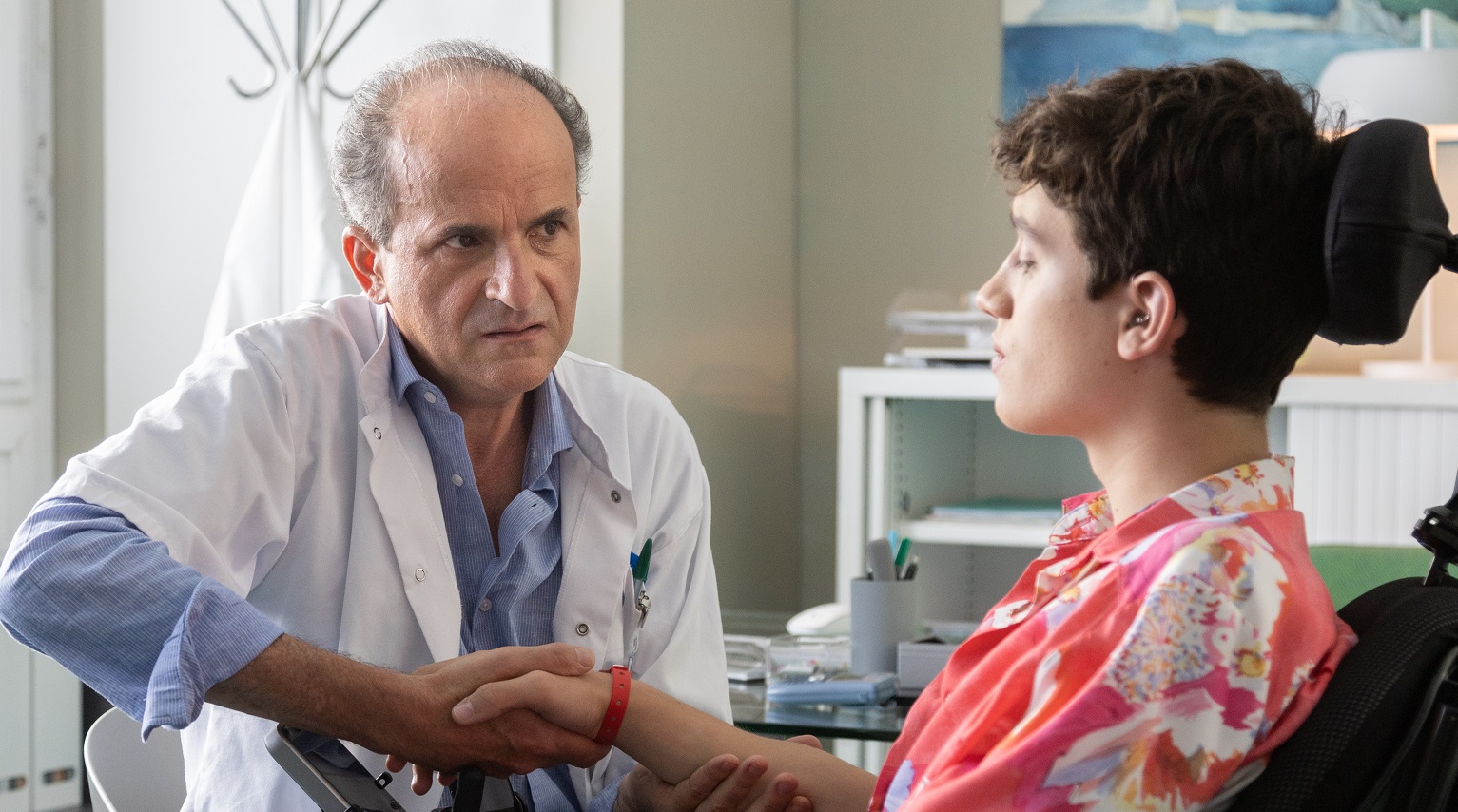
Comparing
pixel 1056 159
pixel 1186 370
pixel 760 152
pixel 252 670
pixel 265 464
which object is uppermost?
pixel 760 152

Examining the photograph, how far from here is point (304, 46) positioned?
272 centimetres

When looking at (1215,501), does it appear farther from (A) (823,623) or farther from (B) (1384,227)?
(A) (823,623)

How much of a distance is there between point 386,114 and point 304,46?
1.41 meters

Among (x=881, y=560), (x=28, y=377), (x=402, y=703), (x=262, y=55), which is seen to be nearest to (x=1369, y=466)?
(x=881, y=560)

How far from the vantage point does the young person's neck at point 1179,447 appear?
0.96m

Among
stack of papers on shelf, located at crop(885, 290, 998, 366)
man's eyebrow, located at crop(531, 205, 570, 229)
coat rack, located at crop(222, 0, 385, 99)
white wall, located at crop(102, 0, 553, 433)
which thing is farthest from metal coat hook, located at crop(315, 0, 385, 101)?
man's eyebrow, located at crop(531, 205, 570, 229)

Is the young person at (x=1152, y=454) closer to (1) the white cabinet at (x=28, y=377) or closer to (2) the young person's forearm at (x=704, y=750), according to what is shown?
(2) the young person's forearm at (x=704, y=750)

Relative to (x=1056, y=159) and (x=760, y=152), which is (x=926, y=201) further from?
(x=1056, y=159)

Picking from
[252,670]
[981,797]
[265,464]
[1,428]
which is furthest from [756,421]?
[981,797]

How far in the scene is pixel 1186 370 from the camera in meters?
0.95

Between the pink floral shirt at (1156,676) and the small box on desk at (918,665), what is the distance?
2.20ft

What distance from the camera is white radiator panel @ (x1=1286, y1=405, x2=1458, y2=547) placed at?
7.80 feet

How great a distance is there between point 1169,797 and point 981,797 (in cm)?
11

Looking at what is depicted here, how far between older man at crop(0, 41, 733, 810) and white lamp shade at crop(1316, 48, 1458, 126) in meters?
1.65
